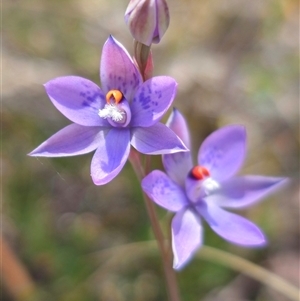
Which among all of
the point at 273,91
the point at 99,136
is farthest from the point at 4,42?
the point at 99,136

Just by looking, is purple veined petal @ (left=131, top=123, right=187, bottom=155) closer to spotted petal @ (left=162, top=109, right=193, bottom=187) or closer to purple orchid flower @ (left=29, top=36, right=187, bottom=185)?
→ purple orchid flower @ (left=29, top=36, right=187, bottom=185)

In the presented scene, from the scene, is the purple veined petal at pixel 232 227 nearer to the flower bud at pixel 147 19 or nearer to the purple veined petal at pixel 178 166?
the purple veined petal at pixel 178 166

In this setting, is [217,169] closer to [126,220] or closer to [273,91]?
[126,220]

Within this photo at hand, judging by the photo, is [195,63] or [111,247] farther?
[195,63]

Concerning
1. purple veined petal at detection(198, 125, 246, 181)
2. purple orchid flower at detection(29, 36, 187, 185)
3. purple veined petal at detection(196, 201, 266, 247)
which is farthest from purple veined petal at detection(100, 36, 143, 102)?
purple veined petal at detection(196, 201, 266, 247)

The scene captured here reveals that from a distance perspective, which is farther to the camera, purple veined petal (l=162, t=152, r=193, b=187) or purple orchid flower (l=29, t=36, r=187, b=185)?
purple veined petal (l=162, t=152, r=193, b=187)

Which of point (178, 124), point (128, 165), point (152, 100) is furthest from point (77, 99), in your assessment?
point (128, 165)

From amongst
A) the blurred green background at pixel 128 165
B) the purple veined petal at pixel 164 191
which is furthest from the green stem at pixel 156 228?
the blurred green background at pixel 128 165
